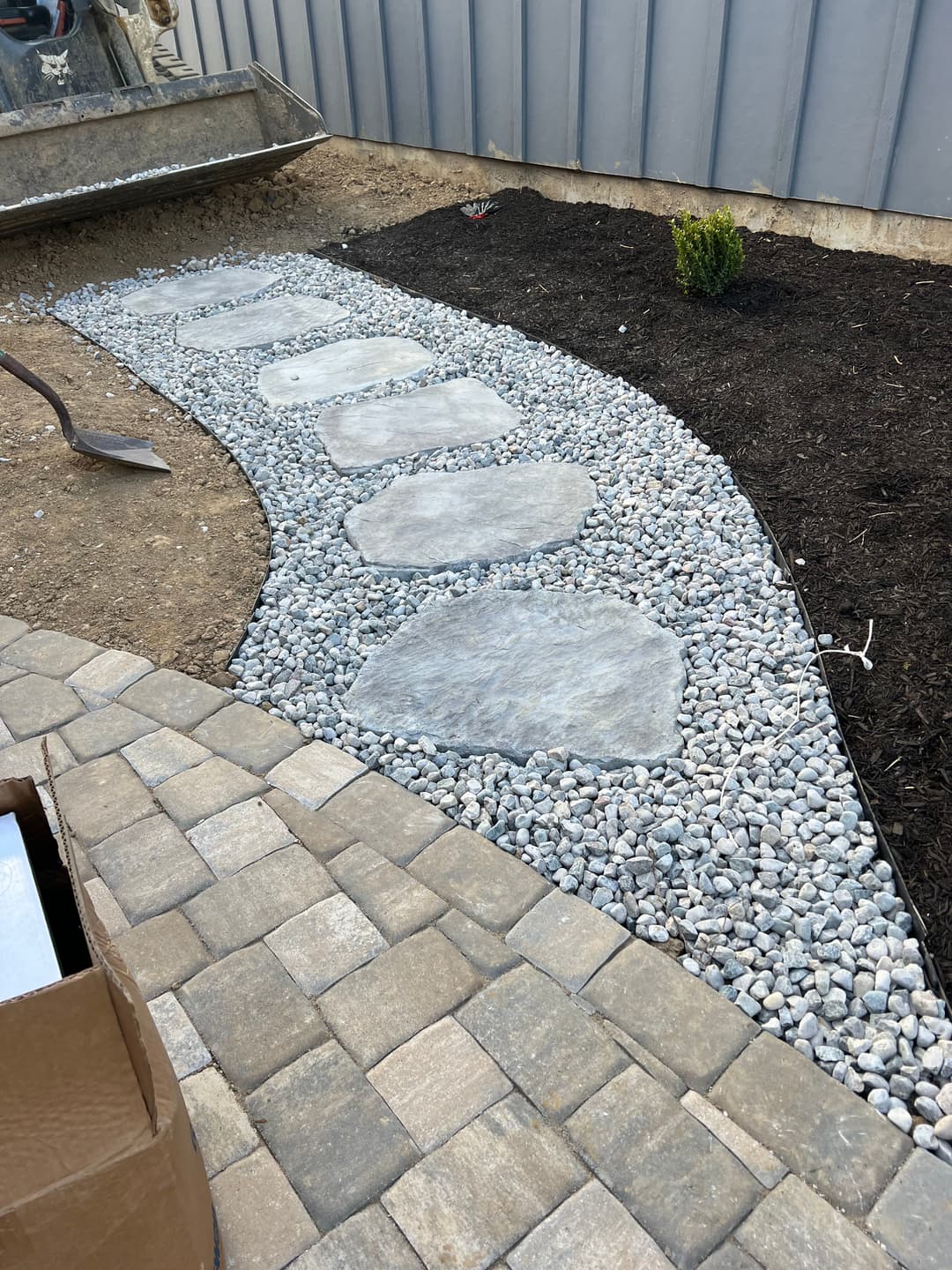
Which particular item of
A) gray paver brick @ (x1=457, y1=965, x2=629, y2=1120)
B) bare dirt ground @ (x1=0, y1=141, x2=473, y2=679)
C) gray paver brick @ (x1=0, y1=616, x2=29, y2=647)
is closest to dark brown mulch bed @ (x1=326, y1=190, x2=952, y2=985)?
gray paver brick @ (x1=457, y1=965, x2=629, y2=1120)

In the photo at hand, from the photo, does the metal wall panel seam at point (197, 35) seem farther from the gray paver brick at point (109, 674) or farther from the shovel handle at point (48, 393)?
the gray paver brick at point (109, 674)

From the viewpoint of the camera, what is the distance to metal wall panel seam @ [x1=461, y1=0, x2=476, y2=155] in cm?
593

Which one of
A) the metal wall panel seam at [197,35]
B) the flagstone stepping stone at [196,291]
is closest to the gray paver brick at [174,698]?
the flagstone stepping stone at [196,291]

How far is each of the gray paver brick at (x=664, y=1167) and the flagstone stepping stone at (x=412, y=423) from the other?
8.08ft

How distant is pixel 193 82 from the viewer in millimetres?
5930

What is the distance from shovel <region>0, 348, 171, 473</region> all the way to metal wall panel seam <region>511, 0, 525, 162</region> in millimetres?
3928

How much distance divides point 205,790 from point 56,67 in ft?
20.9

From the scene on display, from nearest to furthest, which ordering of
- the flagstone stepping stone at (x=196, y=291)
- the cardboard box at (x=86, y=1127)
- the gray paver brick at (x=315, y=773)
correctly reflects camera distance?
→ the cardboard box at (x=86, y=1127) → the gray paver brick at (x=315, y=773) → the flagstone stepping stone at (x=196, y=291)

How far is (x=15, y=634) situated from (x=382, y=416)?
1.71 m

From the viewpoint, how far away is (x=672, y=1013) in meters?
1.54

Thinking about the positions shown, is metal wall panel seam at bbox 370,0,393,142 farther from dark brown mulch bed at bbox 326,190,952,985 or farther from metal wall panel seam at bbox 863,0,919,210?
metal wall panel seam at bbox 863,0,919,210

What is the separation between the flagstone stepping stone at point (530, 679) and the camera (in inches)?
84.4

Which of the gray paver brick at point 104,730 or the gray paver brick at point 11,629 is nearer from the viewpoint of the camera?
the gray paver brick at point 104,730

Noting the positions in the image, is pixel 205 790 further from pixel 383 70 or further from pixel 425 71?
pixel 383 70
